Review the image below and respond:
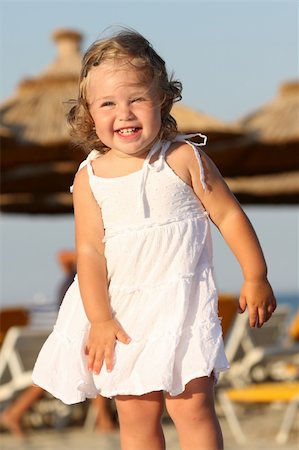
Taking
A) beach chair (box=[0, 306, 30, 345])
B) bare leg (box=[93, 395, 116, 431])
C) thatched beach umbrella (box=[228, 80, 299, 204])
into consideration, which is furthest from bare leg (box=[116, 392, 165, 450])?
beach chair (box=[0, 306, 30, 345])

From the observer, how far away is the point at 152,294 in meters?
2.79

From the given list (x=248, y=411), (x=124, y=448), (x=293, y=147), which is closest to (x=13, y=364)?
(x=248, y=411)

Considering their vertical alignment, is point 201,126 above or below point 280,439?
above

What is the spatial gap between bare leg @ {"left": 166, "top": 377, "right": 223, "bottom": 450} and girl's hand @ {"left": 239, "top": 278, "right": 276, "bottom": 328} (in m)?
0.21

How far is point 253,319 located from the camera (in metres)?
2.77

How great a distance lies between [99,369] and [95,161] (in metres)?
0.59

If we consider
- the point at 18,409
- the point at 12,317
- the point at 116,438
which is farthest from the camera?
the point at 12,317

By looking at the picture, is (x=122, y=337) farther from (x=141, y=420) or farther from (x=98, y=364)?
(x=141, y=420)

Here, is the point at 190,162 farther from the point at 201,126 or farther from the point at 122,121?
the point at 201,126

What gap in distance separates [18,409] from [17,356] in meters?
0.44

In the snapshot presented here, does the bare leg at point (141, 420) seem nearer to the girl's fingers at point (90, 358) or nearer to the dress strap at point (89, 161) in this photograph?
the girl's fingers at point (90, 358)

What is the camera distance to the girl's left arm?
109 inches

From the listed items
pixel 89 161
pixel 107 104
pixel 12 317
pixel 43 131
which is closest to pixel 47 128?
pixel 43 131

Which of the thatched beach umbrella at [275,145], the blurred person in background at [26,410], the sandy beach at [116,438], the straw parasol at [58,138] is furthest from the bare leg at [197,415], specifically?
the thatched beach umbrella at [275,145]
